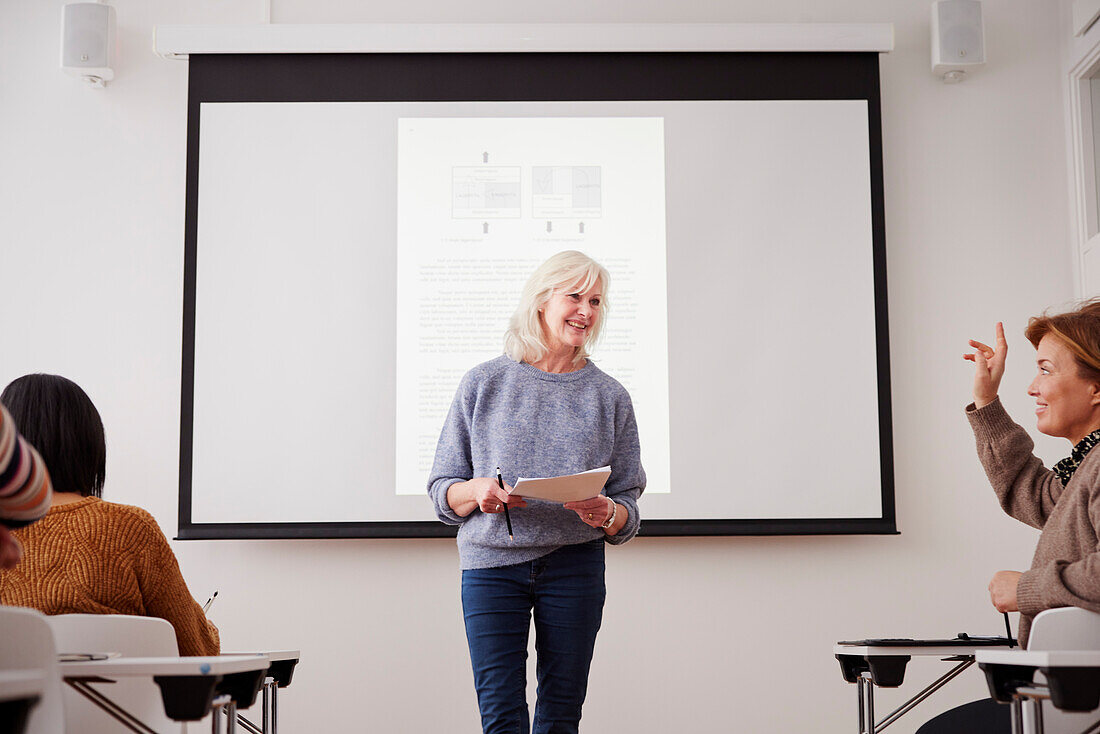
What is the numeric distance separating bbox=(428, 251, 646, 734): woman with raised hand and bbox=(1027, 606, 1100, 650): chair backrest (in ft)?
2.77

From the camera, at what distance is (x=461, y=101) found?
347 cm

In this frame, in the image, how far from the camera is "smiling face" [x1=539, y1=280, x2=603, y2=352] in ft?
7.40

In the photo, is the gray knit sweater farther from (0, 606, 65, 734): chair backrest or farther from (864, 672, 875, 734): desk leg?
(0, 606, 65, 734): chair backrest

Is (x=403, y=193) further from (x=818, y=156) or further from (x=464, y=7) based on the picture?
(x=818, y=156)

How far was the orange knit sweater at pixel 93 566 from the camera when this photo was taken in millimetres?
1689

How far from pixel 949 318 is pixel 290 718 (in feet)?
8.70

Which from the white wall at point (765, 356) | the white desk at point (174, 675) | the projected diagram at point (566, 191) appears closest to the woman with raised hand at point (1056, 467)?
the white wall at point (765, 356)

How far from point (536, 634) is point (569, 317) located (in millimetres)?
→ 705

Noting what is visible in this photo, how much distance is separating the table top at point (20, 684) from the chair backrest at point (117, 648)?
37 cm

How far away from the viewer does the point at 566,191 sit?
3.46 metres

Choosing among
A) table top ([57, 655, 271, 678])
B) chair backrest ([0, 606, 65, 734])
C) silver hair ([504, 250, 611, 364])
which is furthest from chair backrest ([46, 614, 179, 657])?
silver hair ([504, 250, 611, 364])

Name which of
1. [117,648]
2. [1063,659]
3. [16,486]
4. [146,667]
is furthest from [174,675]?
[1063,659]

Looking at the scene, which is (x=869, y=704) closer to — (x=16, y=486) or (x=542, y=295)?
(x=542, y=295)

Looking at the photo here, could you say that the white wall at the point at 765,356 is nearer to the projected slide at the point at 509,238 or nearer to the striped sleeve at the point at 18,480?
the projected slide at the point at 509,238
